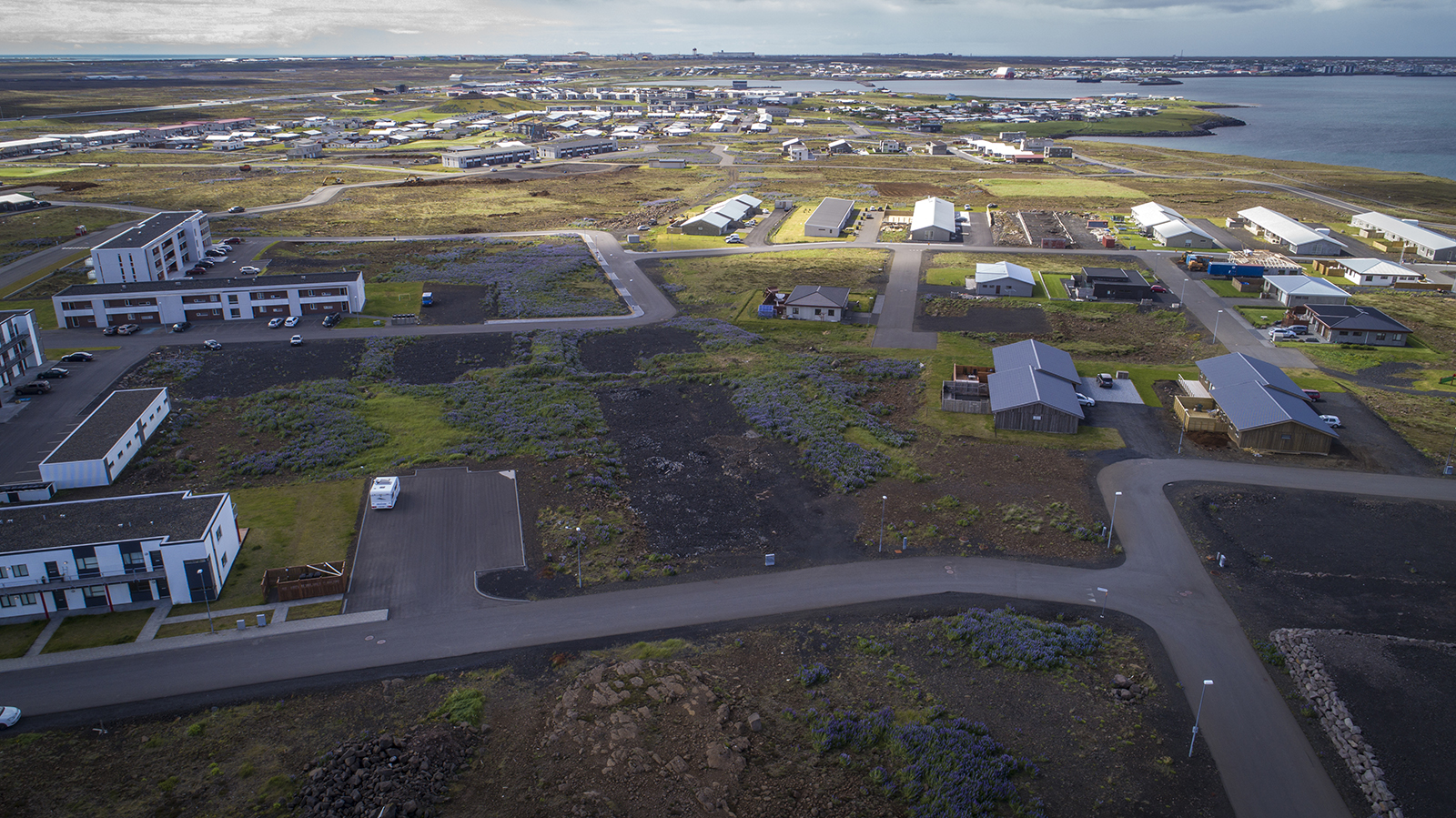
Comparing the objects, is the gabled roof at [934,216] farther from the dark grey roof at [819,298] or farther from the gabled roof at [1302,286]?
the gabled roof at [1302,286]

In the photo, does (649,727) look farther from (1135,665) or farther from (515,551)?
(1135,665)

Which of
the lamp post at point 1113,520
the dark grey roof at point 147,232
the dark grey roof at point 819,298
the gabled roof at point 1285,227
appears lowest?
the lamp post at point 1113,520

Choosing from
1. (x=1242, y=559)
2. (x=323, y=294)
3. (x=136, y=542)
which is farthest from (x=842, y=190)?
(x=136, y=542)

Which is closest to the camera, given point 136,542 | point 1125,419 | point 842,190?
point 136,542

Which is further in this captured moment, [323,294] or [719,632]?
[323,294]

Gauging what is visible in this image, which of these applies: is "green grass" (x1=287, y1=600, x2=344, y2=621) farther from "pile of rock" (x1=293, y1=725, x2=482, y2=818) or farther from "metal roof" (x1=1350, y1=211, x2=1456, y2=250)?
"metal roof" (x1=1350, y1=211, x2=1456, y2=250)

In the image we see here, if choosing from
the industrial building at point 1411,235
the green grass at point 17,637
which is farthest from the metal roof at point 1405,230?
the green grass at point 17,637
